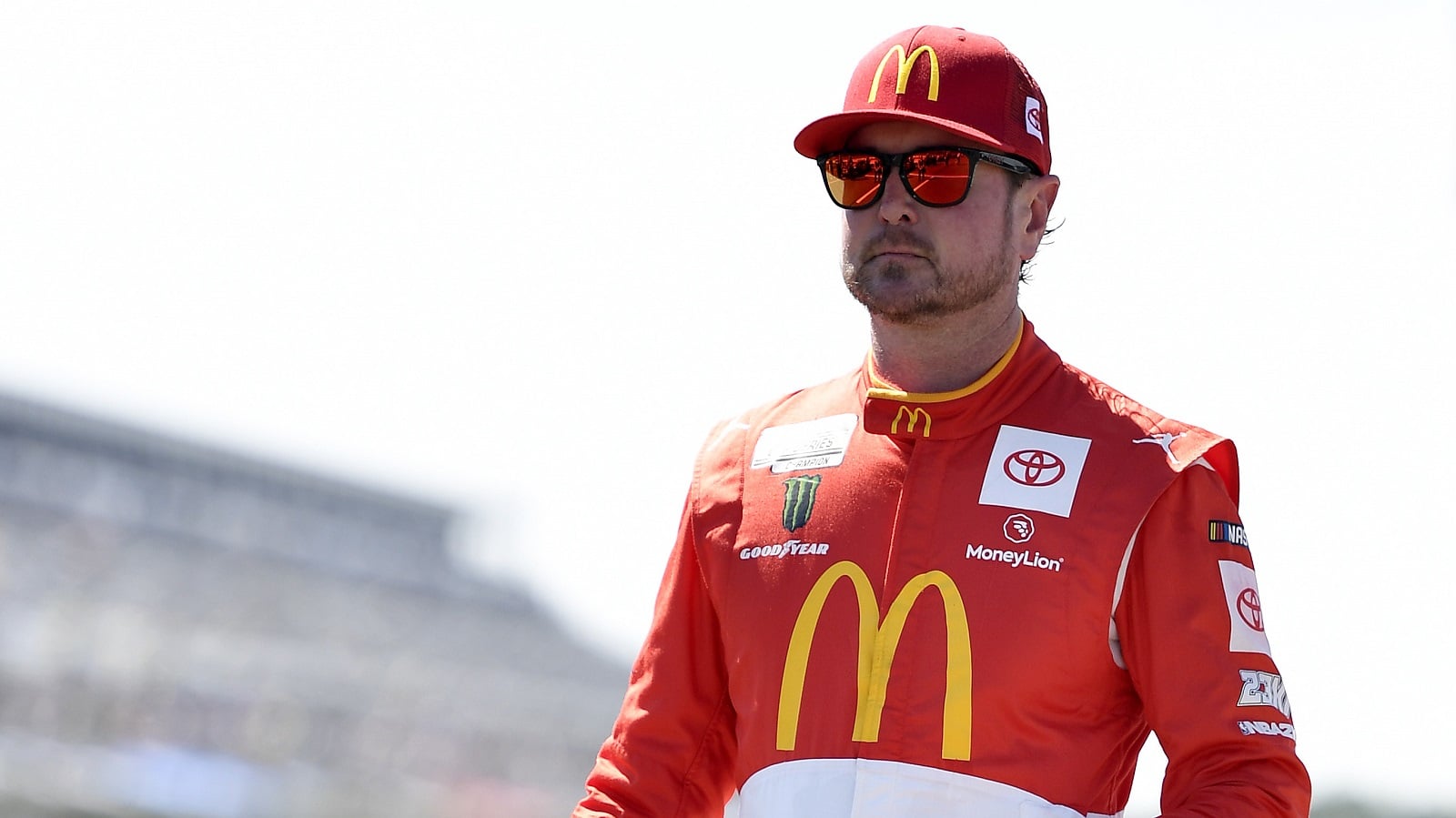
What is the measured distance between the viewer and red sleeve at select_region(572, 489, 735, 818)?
8.64 feet

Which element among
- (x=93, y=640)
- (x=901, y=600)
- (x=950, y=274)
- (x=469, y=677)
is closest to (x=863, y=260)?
(x=950, y=274)

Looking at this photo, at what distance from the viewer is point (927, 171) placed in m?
2.56

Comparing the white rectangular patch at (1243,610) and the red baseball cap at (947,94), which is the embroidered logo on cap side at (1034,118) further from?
the white rectangular patch at (1243,610)

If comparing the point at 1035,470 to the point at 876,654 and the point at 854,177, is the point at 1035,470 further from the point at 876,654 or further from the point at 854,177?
the point at 854,177

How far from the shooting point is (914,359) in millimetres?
2639

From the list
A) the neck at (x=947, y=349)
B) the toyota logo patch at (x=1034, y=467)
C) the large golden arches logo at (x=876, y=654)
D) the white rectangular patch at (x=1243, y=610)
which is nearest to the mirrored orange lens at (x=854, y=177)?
the neck at (x=947, y=349)

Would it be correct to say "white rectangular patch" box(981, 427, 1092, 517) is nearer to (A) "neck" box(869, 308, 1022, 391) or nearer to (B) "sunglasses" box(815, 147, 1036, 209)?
(A) "neck" box(869, 308, 1022, 391)

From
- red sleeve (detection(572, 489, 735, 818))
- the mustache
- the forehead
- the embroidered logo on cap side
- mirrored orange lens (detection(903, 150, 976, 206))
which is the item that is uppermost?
the embroidered logo on cap side

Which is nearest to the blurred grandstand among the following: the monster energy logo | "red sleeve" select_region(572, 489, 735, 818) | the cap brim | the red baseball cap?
Result: "red sleeve" select_region(572, 489, 735, 818)

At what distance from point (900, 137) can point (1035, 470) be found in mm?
573

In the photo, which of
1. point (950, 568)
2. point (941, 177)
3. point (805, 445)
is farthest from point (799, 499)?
point (941, 177)

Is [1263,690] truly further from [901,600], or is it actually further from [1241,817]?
[901,600]

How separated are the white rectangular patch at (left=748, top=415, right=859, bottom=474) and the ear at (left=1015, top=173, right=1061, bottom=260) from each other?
0.40 m

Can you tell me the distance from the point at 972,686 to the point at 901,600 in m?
0.17
